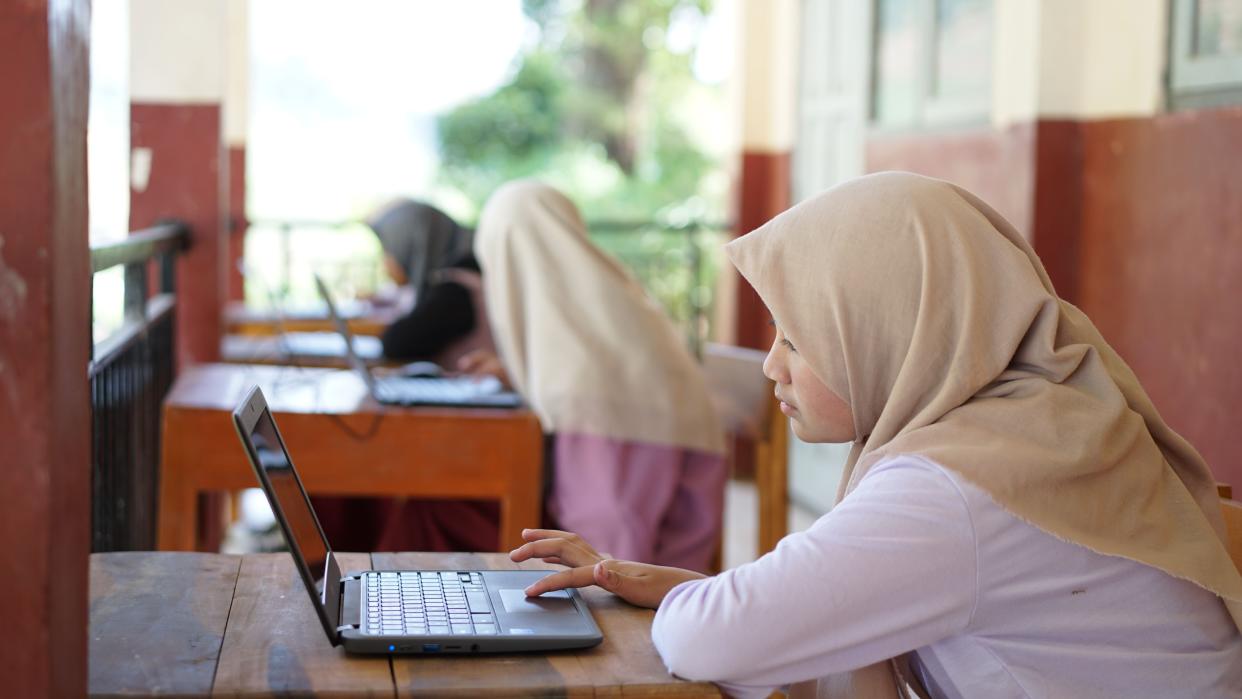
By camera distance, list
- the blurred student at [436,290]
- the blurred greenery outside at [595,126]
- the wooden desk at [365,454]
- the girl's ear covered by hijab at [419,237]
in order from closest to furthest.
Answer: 1. the wooden desk at [365,454]
2. the blurred student at [436,290]
3. the girl's ear covered by hijab at [419,237]
4. the blurred greenery outside at [595,126]

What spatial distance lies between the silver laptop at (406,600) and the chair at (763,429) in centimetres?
151

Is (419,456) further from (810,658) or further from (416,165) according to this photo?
(416,165)

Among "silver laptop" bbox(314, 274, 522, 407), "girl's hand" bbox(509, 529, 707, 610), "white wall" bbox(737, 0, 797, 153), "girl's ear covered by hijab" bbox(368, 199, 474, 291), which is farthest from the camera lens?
"white wall" bbox(737, 0, 797, 153)

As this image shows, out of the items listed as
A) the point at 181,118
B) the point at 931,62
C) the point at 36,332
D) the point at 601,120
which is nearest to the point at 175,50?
the point at 181,118

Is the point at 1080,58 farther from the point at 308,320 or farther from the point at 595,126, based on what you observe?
the point at 595,126

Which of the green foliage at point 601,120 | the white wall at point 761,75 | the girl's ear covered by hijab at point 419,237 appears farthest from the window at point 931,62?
the green foliage at point 601,120

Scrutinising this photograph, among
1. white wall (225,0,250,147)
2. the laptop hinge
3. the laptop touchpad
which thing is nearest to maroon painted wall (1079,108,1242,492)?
the laptop touchpad

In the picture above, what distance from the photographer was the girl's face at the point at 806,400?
1312mm

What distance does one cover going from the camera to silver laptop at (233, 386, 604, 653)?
3.85 feet

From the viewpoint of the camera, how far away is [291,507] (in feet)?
4.25

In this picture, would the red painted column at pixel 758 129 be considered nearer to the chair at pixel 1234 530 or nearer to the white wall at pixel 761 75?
the white wall at pixel 761 75

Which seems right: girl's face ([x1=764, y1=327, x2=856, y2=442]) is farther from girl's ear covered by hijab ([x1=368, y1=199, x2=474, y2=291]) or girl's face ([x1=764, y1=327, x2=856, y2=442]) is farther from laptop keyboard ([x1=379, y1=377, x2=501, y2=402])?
girl's ear covered by hijab ([x1=368, y1=199, x2=474, y2=291])

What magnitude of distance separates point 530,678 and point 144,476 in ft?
6.94

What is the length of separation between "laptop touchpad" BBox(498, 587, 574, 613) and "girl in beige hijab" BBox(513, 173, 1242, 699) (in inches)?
5.8
